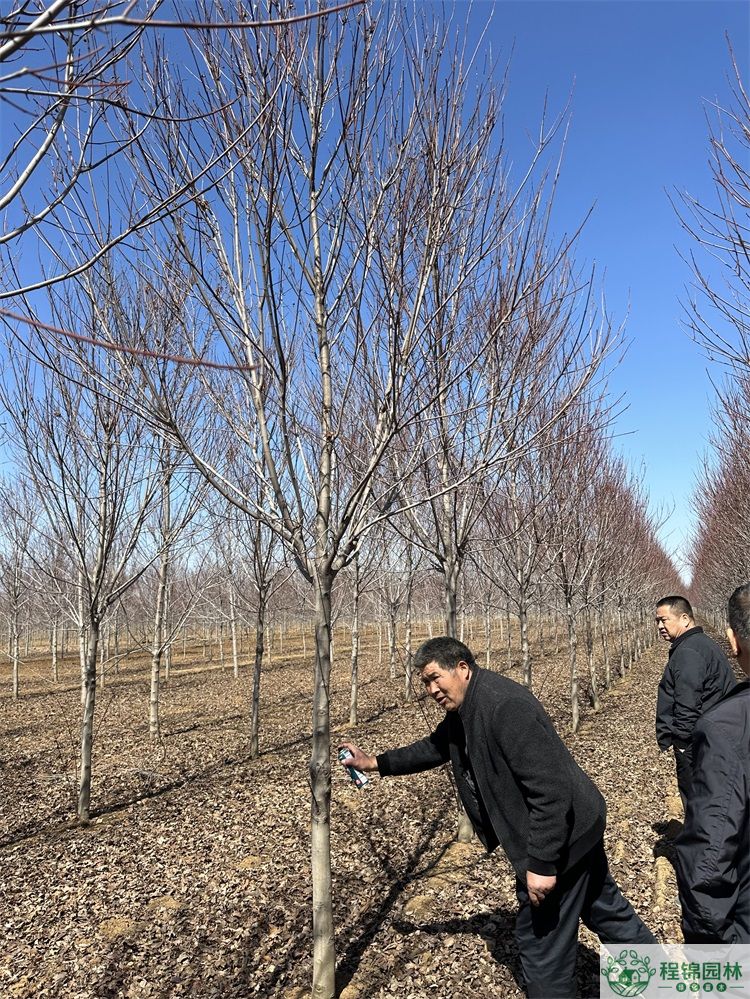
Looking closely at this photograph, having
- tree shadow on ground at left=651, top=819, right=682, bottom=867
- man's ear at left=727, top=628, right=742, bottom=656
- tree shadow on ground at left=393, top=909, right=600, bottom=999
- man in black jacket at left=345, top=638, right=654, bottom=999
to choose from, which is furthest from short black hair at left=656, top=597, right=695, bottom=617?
man's ear at left=727, top=628, right=742, bottom=656

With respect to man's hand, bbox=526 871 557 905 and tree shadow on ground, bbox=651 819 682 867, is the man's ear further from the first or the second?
tree shadow on ground, bbox=651 819 682 867

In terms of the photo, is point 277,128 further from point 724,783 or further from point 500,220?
point 724,783

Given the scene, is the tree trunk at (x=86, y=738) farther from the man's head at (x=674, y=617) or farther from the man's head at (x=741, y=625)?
the man's head at (x=741, y=625)

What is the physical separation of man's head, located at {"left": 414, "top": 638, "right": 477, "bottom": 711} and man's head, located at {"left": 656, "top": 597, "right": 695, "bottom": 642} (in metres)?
2.53

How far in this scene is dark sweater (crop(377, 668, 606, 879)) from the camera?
2.41m

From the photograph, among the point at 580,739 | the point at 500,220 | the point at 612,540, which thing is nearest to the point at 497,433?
the point at 500,220

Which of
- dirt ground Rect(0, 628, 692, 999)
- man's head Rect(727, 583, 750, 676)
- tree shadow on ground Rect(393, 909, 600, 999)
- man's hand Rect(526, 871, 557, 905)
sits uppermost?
man's head Rect(727, 583, 750, 676)

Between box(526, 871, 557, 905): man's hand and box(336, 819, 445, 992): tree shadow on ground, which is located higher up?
box(526, 871, 557, 905): man's hand

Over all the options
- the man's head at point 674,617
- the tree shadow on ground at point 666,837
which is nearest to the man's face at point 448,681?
the man's head at point 674,617

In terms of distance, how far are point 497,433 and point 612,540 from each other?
9.25 meters

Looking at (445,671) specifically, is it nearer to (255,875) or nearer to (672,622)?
(672,622)

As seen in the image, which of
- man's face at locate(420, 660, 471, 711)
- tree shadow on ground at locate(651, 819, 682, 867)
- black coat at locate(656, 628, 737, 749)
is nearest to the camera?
man's face at locate(420, 660, 471, 711)

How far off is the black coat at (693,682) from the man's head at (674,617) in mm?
154

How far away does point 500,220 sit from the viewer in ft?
12.4
